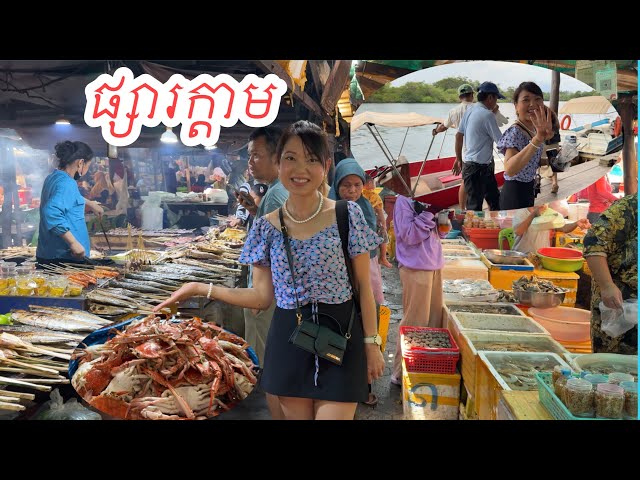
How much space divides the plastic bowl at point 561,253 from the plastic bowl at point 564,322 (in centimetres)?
60

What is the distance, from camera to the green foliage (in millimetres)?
3498

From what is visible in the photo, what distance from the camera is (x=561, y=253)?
16.9ft

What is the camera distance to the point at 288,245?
2.62 m

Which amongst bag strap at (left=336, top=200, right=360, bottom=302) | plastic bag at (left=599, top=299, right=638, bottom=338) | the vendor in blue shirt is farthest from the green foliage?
the vendor in blue shirt

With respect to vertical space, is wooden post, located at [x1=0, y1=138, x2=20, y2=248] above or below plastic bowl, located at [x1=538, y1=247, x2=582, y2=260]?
above

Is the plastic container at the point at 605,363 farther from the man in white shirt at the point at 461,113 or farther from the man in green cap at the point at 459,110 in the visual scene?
the man in green cap at the point at 459,110

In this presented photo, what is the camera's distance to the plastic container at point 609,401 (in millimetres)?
2588

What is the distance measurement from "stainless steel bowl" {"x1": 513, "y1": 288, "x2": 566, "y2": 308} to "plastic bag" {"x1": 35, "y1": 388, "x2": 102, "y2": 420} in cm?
331

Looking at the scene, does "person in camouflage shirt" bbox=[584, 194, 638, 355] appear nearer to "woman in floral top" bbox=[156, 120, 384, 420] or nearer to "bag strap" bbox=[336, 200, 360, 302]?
"woman in floral top" bbox=[156, 120, 384, 420]

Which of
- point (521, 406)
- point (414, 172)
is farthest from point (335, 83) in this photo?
point (521, 406)

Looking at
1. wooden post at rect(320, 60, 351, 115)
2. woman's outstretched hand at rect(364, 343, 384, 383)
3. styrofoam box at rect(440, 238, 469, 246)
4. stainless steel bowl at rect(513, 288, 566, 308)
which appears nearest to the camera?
woman's outstretched hand at rect(364, 343, 384, 383)
